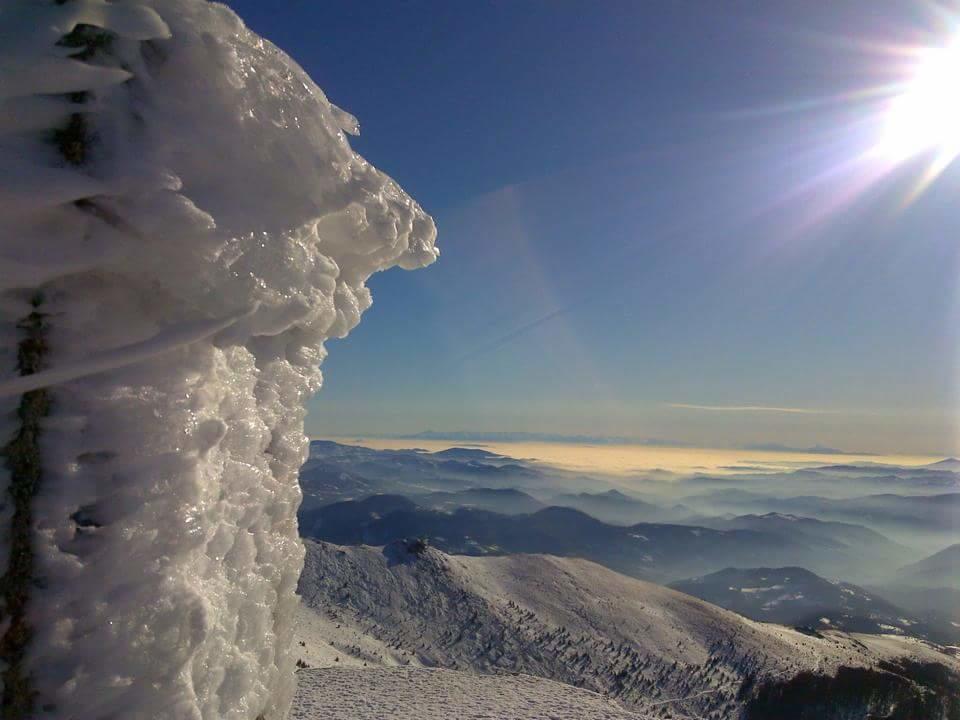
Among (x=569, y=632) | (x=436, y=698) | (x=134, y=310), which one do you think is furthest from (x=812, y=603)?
(x=134, y=310)

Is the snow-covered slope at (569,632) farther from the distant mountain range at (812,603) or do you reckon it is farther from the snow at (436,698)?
the distant mountain range at (812,603)

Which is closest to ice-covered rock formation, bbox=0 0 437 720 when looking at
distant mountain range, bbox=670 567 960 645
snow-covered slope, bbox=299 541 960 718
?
snow-covered slope, bbox=299 541 960 718

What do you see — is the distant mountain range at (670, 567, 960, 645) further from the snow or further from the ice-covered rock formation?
the ice-covered rock formation

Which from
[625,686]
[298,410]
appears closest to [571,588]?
[625,686]

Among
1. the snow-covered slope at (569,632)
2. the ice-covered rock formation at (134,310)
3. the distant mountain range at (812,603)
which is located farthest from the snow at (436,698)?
the distant mountain range at (812,603)

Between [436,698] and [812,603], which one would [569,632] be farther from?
[812,603]

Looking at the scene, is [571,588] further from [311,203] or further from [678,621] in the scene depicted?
[311,203]
